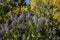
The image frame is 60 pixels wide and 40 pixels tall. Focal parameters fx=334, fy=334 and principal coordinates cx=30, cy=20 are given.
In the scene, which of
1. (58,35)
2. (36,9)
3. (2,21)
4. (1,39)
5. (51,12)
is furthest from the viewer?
(36,9)

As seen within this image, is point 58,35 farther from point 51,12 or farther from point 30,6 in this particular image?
point 30,6

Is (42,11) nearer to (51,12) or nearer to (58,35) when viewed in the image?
(51,12)

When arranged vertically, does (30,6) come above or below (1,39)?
below

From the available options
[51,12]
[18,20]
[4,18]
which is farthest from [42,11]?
[18,20]

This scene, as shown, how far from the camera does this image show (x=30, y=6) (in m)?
15.8

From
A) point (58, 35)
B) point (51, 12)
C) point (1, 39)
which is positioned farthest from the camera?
point (51, 12)

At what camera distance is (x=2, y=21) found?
1292cm

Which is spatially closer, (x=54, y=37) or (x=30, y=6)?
(x=54, y=37)

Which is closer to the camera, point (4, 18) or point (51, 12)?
point (4, 18)

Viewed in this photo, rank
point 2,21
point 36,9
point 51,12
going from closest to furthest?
point 2,21 < point 51,12 < point 36,9

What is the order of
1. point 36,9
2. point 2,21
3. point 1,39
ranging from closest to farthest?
point 1,39 < point 2,21 < point 36,9

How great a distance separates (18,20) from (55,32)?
1.37 metres

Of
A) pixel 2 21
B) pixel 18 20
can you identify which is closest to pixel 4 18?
pixel 2 21

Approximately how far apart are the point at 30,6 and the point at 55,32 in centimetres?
506
